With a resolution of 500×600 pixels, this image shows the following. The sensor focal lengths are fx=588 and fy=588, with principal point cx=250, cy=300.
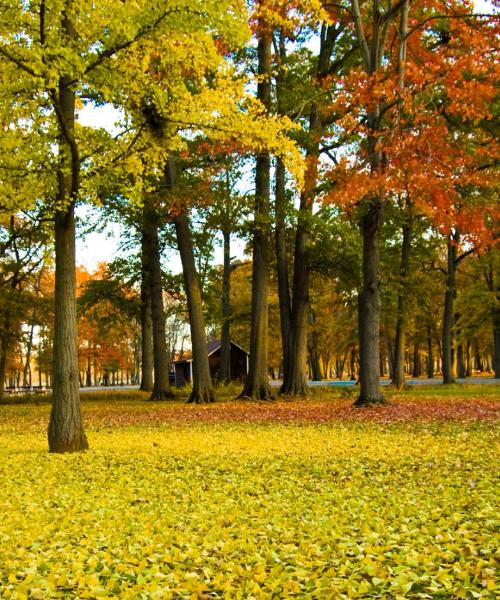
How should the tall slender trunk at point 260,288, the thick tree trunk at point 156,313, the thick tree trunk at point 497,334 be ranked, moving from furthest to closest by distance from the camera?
the thick tree trunk at point 497,334, the thick tree trunk at point 156,313, the tall slender trunk at point 260,288

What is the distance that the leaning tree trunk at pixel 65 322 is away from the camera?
9.77 m

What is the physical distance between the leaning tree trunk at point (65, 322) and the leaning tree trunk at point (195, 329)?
32.0 feet

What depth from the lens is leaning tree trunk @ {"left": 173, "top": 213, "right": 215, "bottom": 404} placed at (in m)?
20.0

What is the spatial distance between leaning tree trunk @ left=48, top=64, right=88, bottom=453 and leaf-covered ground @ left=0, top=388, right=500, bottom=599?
46 cm

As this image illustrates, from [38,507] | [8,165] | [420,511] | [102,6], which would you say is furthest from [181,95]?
[420,511]

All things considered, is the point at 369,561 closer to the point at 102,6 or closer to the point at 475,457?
the point at 475,457

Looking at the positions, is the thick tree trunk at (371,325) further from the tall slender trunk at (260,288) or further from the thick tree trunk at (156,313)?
the thick tree trunk at (156,313)

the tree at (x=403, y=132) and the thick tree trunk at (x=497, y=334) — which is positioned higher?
the tree at (x=403, y=132)

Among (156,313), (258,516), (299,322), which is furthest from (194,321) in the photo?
(258,516)

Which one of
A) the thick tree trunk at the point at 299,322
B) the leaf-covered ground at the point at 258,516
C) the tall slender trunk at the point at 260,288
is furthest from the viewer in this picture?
the thick tree trunk at the point at 299,322

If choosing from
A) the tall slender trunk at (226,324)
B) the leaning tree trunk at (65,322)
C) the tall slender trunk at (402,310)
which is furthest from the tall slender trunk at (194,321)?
the leaning tree trunk at (65,322)

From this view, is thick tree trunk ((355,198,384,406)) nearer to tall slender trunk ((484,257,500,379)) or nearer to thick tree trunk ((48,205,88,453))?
thick tree trunk ((48,205,88,453))

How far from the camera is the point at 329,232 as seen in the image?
65.9 ft

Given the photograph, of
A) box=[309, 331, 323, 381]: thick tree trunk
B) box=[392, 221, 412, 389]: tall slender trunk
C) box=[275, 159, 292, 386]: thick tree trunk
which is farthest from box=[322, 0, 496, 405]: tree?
box=[309, 331, 323, 381]: thick tree trunk
